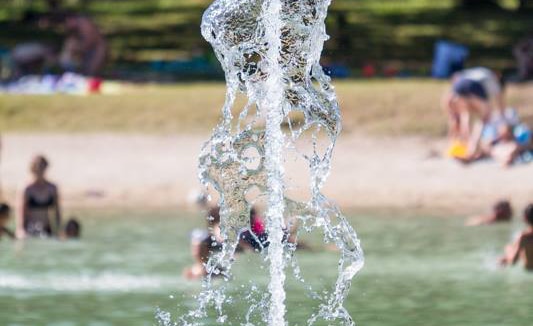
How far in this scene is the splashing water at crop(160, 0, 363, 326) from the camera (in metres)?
9.85

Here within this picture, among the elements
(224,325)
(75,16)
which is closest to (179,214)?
(224,325)

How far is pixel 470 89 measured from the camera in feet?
70.8

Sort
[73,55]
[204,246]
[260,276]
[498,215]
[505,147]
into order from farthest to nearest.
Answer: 1. [73,55]
2. [505,147]
3. [498,215]
4. [260,276]
5. [204,246]

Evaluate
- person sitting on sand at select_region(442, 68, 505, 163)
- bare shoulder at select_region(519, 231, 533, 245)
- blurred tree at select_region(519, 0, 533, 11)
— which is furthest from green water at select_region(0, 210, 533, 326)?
blurred tree at select_region(519, 0, 533, 11)

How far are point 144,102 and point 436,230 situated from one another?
736 centimetres

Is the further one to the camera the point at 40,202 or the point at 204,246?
the point at 40,202

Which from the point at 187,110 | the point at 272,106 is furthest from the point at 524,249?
the point at 187,110

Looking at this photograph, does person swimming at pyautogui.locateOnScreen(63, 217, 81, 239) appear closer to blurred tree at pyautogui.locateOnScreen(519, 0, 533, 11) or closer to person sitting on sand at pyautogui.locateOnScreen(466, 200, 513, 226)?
person sitting on sand at pyautogui.locateOnScreen(466, 200, 513, 226)

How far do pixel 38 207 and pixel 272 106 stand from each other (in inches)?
303

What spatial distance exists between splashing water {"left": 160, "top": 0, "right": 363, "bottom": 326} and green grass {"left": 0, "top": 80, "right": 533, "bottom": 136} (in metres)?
12.0

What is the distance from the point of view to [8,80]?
2639 cm

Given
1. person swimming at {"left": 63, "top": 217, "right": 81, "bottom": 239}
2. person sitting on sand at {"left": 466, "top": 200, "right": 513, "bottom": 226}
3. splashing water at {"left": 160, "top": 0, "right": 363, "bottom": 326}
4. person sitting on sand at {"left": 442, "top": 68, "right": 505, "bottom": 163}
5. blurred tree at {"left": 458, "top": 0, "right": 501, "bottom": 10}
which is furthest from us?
blurred tree at {"left": 458, "top": 0, "right": 501, "bottom": 10}

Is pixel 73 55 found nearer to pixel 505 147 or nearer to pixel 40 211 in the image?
pixel 505 147

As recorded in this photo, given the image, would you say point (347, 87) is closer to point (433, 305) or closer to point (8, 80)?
point (8, 80)
